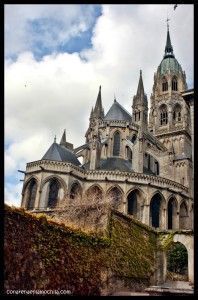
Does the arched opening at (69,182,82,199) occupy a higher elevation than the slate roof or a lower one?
lower

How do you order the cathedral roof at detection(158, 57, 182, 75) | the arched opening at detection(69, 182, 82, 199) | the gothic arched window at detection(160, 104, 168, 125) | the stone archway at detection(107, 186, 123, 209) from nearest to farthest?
the arched opening at detection(69, 182, 82, 199) < the stone archway at detection(107, 186, 123, 209) < the gothic arched window at detection(160, 104, 168, 125) < the cathedral roof at detection(158, 57, 182, 75)

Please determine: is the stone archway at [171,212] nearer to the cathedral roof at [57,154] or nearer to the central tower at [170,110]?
the central tower at [170,110]

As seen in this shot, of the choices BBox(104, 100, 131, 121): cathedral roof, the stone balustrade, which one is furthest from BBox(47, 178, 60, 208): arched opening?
BBox(104, 100, 131, 121): cathedral roof

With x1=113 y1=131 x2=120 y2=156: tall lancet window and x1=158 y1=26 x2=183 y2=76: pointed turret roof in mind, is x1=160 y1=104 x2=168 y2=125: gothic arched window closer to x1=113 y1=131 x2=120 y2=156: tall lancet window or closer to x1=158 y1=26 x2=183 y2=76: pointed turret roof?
x1=158 y1=26 x2=183 y2=76: pointed turret roof

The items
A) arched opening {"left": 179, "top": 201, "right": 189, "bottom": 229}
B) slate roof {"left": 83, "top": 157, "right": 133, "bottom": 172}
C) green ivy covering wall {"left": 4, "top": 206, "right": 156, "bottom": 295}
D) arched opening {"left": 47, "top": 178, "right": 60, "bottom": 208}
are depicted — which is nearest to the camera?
green ivy covering wall {"left": 4, "top": 206, "right": 156, "bottom": 295}

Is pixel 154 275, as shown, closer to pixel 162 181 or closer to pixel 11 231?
pixel 11 231

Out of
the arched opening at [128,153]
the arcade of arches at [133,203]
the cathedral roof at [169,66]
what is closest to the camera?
the arcade of arches at [133,203]

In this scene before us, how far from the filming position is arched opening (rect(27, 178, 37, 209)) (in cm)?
3497

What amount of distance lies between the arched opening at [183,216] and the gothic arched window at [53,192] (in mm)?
14022

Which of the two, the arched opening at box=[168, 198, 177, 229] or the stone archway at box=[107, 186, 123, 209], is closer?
the stone archway at box=[107, 186, 123, 209]

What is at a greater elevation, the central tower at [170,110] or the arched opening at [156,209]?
the central tower at [170,110]

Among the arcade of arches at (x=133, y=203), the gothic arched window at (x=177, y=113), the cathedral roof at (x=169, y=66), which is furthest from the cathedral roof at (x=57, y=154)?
the cathedral roof at (x=169, y=66)

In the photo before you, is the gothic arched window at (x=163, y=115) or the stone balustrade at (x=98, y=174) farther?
the gothic arched window at (x=163, y=115)

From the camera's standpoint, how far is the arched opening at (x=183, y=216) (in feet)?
128
